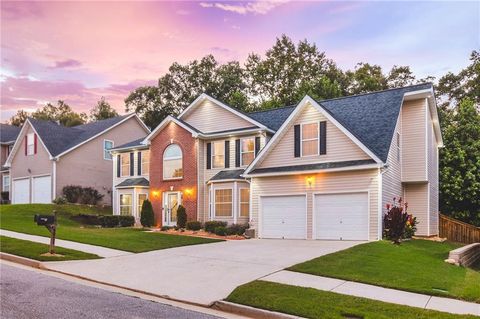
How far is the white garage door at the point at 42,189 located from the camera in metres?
32.5

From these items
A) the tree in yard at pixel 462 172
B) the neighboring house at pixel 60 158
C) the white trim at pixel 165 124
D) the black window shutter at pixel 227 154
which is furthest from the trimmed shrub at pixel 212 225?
the tree in yard at pixel 462 172

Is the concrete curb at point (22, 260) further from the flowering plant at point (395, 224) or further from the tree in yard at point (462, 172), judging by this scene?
the tree in yard at point (462, 172)

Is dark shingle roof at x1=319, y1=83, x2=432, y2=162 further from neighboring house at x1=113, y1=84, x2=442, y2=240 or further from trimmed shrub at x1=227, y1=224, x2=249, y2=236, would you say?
trimmed shrub at x1=227, y1=224, x2=249, y2=236

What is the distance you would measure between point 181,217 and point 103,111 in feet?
151

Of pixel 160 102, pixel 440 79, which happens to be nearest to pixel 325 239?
pixel 440 79

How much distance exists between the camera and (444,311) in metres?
7.91

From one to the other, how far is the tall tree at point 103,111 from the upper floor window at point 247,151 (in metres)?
45.1

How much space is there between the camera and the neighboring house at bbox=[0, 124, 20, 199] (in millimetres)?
38906

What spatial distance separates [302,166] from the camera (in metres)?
19.9

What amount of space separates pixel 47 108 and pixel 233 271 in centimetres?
7390

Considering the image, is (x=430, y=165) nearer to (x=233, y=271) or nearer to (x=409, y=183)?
(x=409, y=183)

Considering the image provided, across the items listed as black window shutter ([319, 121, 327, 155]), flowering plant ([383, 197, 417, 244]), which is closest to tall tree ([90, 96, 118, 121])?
black window shutter ([319, 121, 327, 155])

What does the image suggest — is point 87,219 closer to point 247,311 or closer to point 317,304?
point 247,311

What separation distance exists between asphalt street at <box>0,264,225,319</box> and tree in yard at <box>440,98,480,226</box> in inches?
963
